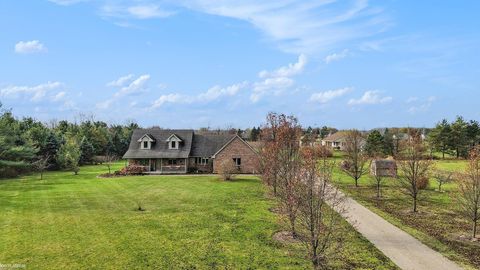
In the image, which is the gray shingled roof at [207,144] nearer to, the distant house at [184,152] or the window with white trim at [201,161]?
the distant house at [184,152]

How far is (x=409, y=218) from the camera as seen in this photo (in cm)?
2522

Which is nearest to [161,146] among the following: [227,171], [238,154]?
[238,154]

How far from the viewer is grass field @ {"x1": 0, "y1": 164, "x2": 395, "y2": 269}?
16.2 m

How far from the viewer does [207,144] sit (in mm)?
54062

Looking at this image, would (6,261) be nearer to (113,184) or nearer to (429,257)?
(429,257)

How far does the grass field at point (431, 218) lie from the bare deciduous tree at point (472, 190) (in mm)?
1239

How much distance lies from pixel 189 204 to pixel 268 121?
831cm

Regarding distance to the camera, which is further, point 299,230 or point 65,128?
point 65,128

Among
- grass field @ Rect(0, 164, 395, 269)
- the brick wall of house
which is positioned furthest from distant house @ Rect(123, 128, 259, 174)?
grass field @ Rect(0, 164, 395, 269)

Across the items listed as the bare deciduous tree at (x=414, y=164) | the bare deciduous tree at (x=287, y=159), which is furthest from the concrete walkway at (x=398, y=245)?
the bare deciduous tree at (x=414, y=164)

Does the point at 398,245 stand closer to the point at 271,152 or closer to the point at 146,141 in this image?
the point at 271,152

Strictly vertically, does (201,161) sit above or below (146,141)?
below

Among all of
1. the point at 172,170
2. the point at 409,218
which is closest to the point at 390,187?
the point at 409,218

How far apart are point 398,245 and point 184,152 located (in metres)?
36.6
